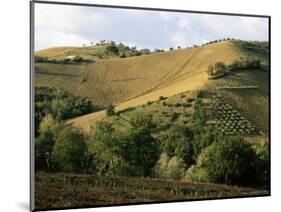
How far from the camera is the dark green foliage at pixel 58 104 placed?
8.88 metres

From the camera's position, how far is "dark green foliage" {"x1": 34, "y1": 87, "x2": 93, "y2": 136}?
8883mm

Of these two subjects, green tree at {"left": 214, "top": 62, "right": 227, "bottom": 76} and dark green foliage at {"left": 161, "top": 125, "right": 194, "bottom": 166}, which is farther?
green tree at {"left": 214, "top": 62, "right": 227, "bottom": 76}

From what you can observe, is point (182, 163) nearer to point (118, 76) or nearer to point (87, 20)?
point (118, 76)

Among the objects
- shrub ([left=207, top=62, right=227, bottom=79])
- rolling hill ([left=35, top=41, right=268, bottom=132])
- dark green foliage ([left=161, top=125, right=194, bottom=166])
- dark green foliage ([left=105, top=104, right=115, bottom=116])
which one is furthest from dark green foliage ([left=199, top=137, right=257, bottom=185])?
dark green foliage ([left=105, top=104, right=115, bottom=116])

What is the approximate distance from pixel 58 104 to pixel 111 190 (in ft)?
4.97

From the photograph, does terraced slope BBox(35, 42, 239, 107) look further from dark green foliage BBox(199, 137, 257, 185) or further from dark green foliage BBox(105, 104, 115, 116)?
dark green foliage BBox(199, 137, 257, 185)

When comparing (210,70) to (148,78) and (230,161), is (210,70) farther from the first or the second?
(230,161)

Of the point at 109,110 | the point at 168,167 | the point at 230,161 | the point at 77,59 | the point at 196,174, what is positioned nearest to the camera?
the point at 77,59

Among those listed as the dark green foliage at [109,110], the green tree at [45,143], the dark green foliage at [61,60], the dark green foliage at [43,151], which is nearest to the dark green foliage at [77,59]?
the dark green foliage at [61,60]

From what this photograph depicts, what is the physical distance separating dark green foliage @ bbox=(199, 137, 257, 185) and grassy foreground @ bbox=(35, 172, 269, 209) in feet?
0.51

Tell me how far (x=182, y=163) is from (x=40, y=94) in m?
2.49

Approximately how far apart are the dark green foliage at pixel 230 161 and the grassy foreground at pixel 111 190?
6.1 inches

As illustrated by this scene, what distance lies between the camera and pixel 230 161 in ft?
32.8

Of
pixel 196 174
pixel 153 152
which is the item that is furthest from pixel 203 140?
pixel 153 152
